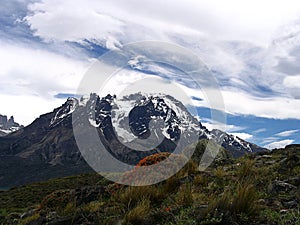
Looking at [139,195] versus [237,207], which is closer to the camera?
[237,207]

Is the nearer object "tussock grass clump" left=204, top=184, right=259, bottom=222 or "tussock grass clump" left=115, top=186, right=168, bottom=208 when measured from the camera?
"tussock grass clump" left=204, top=184, right=259, bottom=222

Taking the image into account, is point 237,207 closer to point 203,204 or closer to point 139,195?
point 203,204

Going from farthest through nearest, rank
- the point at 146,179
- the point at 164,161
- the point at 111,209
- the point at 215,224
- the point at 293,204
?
the point at 164,161, the point at 146,179, the point at 111,209, the point at 293,204, the point at 215,224

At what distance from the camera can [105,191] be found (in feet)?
42.3

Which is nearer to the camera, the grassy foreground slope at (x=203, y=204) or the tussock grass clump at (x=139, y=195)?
the grassy foreground slope at (x=203, y=204)

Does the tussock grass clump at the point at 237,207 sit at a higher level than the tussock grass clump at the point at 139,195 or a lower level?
higher

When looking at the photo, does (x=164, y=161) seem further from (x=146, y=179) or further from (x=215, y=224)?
Result: (x=215, y=224)

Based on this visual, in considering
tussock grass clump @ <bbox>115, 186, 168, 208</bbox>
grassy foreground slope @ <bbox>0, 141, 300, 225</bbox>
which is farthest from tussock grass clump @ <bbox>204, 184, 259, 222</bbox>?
tussock grass clump @ <bbox>115, 186, 168, 208</bbox>

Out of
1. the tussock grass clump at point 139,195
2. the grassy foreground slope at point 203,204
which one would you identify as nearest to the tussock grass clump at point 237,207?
A: the grassy foreground slope at point 203,204

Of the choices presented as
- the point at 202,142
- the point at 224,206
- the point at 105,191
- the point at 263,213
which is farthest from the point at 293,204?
the point at 202,142

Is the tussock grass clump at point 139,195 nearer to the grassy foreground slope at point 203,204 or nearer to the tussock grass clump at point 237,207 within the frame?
the grassy foreground slope at point 203,204

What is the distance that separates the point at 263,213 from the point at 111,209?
4206mm

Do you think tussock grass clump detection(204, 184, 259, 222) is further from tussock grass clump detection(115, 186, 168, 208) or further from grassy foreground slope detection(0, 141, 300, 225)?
tussock grass clump detection(115, 186, 168, 208)

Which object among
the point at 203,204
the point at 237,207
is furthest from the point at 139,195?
the point at 237,207
